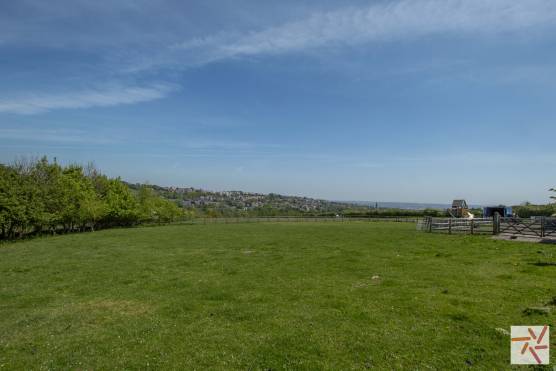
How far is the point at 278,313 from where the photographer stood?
10.3 meters

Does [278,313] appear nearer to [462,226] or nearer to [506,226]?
[506,226]

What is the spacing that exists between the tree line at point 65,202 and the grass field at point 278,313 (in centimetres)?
3074

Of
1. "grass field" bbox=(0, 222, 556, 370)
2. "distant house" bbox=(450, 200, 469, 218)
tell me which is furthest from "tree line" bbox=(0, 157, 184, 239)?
"distant house" bbox=(450, 200, 469, 218)

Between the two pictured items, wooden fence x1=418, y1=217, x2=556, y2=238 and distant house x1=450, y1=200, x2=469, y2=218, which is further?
distant house x1=450, y1=200, x2=469, y2=218

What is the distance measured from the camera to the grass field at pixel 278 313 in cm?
742

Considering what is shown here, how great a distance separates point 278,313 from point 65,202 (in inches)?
2080

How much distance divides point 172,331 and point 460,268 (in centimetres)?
1323

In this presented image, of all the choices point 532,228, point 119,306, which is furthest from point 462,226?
point 119,306

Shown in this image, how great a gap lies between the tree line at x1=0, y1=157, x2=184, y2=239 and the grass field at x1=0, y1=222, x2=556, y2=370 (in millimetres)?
30743

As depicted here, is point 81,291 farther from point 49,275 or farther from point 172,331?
point 172,331

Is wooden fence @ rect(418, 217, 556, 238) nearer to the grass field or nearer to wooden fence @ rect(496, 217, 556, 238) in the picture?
wooden fence @ rect(496, 217, 556, 238)

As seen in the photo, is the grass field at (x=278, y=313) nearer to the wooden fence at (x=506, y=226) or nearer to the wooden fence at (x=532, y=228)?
the wooden fence at (x=532, y=228)

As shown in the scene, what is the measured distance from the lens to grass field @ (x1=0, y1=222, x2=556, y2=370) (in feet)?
24.3

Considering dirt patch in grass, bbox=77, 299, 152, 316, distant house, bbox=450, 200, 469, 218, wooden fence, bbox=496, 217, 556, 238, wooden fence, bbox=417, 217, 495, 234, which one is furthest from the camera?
distant house, bbox=450, 200, 469, 218
